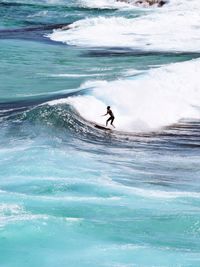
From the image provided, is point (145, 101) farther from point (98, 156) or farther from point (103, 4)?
point (103, 4)

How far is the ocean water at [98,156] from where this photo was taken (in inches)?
365

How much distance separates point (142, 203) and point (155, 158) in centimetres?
345

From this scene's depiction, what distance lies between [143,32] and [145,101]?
65.5ft

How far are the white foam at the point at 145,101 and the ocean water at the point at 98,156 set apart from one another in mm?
36

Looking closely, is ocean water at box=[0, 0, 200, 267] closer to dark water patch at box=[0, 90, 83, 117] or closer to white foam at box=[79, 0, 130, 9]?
dark water patch at box=[0, 90, 83, 117]

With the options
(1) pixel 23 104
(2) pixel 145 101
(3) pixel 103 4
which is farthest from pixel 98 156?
(3) pixel 103 4

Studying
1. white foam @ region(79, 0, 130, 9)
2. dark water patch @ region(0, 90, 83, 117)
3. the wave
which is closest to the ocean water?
dark water patch @ region(0, 90, 83, 117)

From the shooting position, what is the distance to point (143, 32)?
129 ft

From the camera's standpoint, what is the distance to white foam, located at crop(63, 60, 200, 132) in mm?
18375

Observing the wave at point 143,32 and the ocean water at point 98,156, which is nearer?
the ocean water at point 98,156

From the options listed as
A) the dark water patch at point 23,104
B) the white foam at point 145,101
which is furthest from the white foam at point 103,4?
the dark water patch at point 23,104

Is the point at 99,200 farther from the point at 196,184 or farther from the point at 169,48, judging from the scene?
the point at 169,48

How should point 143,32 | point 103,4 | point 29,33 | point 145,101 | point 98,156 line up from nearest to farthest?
1. point 98,156
2. point 145,101
3. point 29,33
4. point 143,32
5. point 103,4

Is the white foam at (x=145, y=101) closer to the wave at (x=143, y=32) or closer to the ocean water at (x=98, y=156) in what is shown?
the ocean water at (x=98, y=156)
